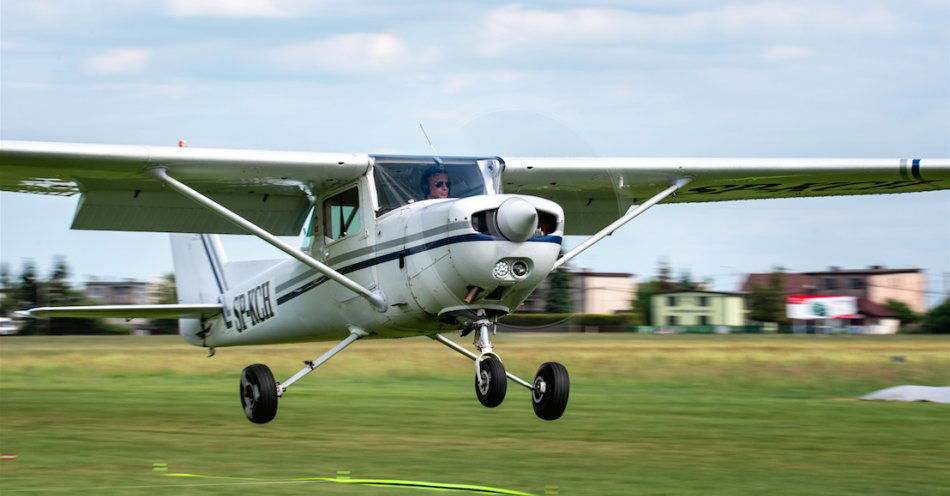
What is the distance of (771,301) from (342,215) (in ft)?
231

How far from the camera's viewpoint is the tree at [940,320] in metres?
59.6

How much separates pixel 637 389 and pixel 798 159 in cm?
867

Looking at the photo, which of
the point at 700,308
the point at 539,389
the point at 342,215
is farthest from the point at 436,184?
the point at 700,308

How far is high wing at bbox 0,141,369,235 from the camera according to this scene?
11586 mm

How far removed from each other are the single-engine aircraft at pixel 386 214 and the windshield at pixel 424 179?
0.01m

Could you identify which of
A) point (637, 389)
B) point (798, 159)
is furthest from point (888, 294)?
point (798, 159)

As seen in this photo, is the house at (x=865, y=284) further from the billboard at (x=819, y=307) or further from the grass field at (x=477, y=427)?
the grass field at (x=477, y=427)

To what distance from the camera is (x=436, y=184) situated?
1101 centimetres

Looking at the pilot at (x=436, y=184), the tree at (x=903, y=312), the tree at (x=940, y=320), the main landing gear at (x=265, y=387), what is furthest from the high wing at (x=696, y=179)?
the tree at (x=903, y=312)

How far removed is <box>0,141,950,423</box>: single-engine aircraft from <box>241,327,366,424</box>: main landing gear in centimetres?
2

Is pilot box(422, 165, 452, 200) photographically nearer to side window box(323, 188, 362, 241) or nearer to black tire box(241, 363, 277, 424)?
side window box(323, 188, 362, 241)

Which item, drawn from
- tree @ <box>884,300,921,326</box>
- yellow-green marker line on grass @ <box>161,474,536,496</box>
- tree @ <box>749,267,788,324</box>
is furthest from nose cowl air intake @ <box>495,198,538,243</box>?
tree @ <box>749,267,788,324</box>

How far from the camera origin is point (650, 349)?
3056 cm

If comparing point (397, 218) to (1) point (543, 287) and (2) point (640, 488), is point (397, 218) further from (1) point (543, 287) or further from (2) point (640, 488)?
(2) point (640, 488)
